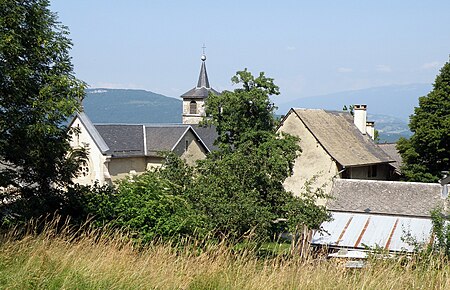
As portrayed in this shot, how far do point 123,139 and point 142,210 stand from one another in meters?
31.0

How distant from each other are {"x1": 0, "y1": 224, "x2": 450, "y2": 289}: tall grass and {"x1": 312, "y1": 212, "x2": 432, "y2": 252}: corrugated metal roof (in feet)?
50.1

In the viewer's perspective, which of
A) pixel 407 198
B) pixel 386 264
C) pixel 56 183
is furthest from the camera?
pixel 407 198

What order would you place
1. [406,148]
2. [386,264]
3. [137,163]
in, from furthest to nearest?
1. [137,163]
2. [406,148]
3. [386,264]

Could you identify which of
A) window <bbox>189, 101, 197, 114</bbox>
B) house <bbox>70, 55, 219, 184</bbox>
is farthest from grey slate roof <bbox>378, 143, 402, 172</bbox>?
window <bbox>189, 101, 197, 114</bbox>

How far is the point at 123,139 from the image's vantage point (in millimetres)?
44781

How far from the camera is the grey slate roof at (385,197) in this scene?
27.7 metres

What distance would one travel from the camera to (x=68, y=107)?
32.6ft

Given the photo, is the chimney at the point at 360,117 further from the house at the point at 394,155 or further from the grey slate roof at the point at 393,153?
the grey slate roof at the point at 393,153

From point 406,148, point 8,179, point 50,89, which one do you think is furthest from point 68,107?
point 406,148

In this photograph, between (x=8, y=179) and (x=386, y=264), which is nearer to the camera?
(x=386, y=264)

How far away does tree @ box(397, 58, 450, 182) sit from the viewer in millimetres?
35500

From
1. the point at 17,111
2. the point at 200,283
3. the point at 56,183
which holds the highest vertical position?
the point at 17,111

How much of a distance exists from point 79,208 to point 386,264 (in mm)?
9333

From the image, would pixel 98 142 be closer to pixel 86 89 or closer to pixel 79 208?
pixel 79 208
